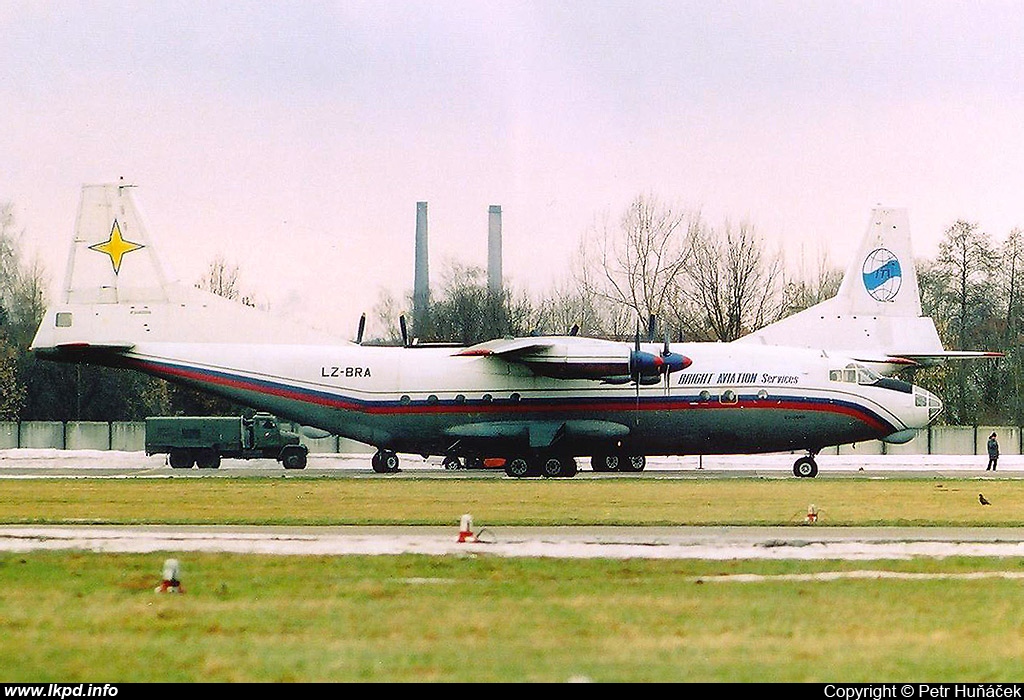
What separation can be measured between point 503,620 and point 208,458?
159ft

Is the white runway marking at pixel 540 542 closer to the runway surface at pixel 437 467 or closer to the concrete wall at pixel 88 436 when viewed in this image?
the runway surface at pixel 437 467

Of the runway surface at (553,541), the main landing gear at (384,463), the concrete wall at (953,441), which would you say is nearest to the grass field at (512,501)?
the runway surface at (553,541)

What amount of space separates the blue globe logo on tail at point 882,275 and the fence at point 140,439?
57.9ft

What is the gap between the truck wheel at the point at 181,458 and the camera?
62406 millimetres

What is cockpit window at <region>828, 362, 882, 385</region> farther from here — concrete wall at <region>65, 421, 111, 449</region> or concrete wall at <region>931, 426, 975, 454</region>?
concrete wall at <region>65, 421, 111, 449</region>

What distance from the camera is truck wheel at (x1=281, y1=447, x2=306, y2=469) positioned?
6209 centimetres

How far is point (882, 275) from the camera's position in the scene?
59.7 metres

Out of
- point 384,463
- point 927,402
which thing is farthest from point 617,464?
point 927,402

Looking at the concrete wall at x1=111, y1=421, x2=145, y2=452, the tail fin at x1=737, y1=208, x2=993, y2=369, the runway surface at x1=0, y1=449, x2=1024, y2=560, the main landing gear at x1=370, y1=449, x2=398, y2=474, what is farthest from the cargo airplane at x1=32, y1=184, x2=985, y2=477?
the concrete wall at x1=111, y1=421, x2=145, y2=452

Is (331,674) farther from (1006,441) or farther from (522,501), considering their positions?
(1006,441)

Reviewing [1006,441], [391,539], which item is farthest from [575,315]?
[391,539]

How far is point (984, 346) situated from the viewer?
91.6 m

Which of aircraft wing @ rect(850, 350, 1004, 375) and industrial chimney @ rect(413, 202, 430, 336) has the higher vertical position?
industrial chimney @ rect(413, 202, 430, 336)

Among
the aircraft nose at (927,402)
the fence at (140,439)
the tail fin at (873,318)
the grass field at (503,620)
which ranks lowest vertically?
the grass field at (503,620)
